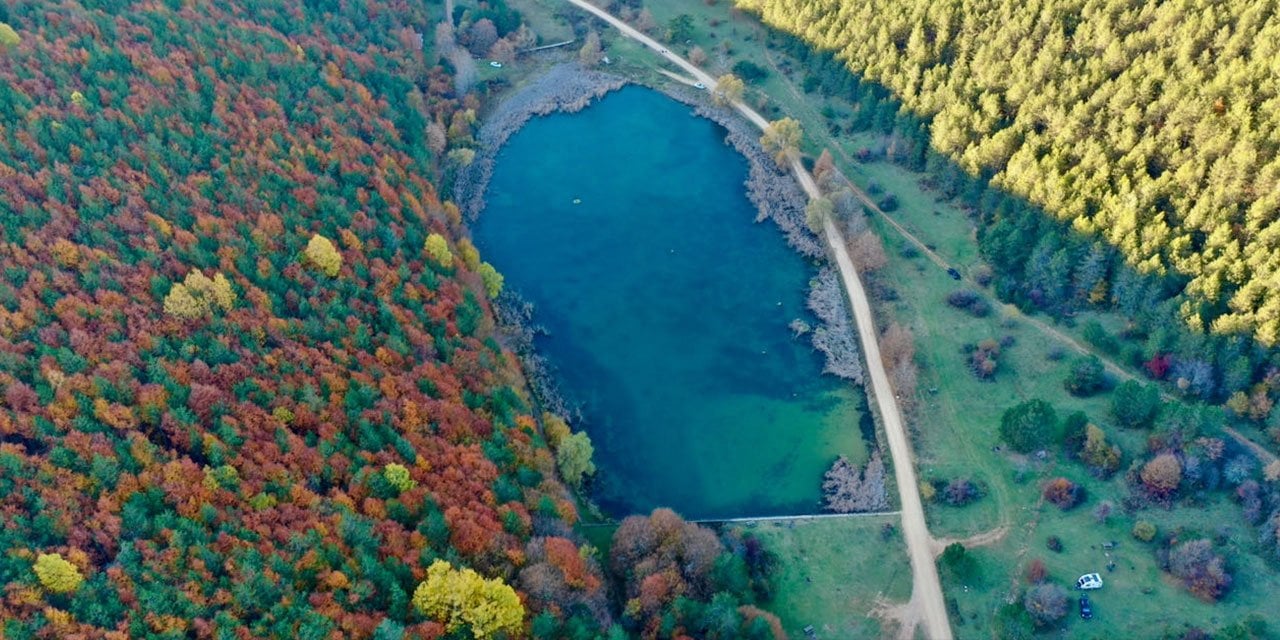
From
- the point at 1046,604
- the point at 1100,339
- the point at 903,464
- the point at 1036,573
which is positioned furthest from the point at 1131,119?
the point at 1046,604

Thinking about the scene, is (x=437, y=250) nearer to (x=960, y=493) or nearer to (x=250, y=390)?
(x=250, y=390)

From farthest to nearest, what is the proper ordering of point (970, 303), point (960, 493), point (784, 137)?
point (784, 137) < point (970, 303) < point (960, 493)

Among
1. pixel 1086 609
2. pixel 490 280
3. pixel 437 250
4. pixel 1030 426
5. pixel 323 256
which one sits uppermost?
pixel 1030 426

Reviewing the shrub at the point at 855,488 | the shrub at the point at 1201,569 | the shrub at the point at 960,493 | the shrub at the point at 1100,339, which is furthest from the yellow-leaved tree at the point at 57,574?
the shrub at the point at 1100,339

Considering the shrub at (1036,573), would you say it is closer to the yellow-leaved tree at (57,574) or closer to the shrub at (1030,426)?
the shrub at (1030,426)

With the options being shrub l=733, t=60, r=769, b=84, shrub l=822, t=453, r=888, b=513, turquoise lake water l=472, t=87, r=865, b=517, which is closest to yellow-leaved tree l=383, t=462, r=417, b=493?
turquoise lake water l=472, t=87, r=865, b=517

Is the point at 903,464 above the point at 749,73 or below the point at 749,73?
below
